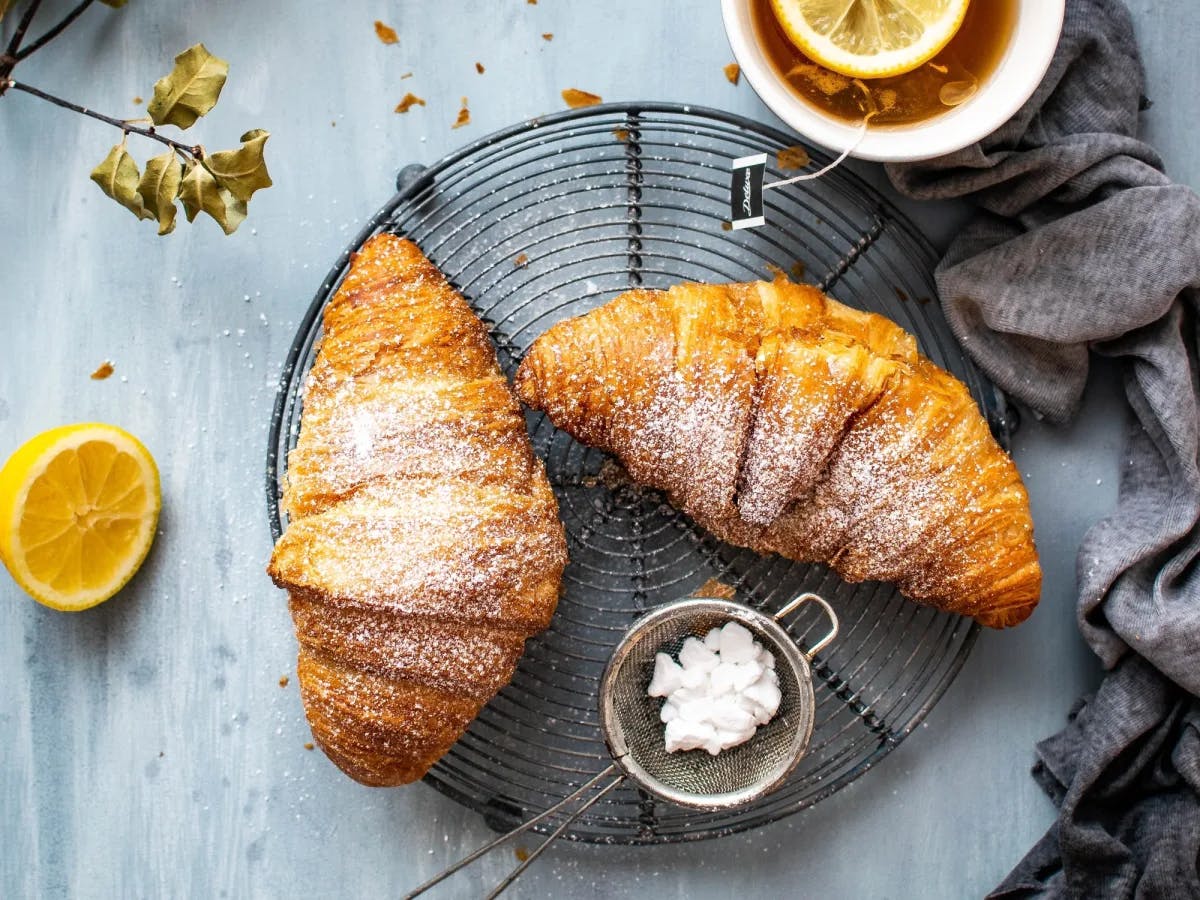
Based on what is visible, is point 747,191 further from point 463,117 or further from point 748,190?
point 463,117

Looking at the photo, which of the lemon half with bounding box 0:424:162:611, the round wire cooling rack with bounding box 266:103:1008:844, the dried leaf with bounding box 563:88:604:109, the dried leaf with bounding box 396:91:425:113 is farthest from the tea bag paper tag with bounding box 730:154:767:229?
the lemon half with bounding box 0:424:162:611

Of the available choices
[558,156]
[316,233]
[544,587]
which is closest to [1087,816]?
[544,587]

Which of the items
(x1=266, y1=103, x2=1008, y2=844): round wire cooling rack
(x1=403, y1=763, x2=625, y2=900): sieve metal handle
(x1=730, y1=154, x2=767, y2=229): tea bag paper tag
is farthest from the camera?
(x1=266, y1=103, x2=1008, y2=844): round wire cooling rack

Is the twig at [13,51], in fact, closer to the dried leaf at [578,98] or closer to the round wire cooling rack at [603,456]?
the round wire cooling rack at [603,456]

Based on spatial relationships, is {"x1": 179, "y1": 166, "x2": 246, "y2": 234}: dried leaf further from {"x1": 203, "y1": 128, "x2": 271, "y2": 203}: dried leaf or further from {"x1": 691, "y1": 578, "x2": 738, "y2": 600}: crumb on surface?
{"x1": 691, "y1": 578, "x2": 738, "y2": 600}: crumb on surface

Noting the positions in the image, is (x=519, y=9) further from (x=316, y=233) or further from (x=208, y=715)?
(x=208, y=715)

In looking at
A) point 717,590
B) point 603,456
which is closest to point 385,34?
point 603,456

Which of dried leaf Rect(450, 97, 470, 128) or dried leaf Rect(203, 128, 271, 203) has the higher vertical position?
dried leaf Rect(450, 97, 470, 128)
